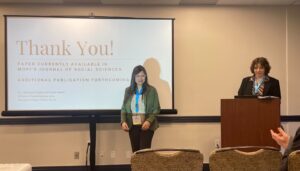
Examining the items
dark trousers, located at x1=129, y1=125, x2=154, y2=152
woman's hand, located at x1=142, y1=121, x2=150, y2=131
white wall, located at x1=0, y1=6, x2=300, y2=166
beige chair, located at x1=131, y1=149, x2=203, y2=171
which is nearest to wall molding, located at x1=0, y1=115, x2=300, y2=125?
white wall, located at x1=0, y1=6, x2=300, y2=166

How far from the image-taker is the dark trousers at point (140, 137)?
3.69m

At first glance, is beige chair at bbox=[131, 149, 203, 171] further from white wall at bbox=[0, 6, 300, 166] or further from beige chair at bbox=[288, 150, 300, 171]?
white wall at bbox=[0, 6, 300, 166]

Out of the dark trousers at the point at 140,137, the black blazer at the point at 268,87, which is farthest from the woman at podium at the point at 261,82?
the dark trousers at the point at 140,137

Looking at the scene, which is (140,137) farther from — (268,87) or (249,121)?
(268,87)

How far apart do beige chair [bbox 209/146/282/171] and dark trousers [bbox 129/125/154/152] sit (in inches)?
67.4

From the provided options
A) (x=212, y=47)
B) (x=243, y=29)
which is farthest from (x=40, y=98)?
(x=243, y=29)

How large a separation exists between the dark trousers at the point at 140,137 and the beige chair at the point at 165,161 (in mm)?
1625

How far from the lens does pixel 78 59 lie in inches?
165

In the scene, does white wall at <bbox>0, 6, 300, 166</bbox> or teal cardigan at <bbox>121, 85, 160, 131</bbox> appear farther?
white wall at <bbox>0, 6, 300, 166</bbox>

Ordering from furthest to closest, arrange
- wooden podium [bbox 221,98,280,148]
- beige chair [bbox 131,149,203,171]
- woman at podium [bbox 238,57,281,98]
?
woman at podium [bbox 238,57,281,98]
wooden podium [bbox 221,98,280,148]
beige chair [bbox 131,149,203,171]

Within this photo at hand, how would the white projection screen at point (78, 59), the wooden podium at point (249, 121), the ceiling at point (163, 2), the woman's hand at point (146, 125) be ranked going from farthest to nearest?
the ceiling at point (163, 2) → the white projection screen at point (78, 59) → the woman's hand at point (146, 125) → the wooden podium at point (249, 121)

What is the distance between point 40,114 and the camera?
410 centimetres

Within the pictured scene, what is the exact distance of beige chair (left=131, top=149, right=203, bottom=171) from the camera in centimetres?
203

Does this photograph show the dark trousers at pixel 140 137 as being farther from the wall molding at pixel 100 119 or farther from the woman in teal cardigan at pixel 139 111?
the wall molding at pixel 100 119
